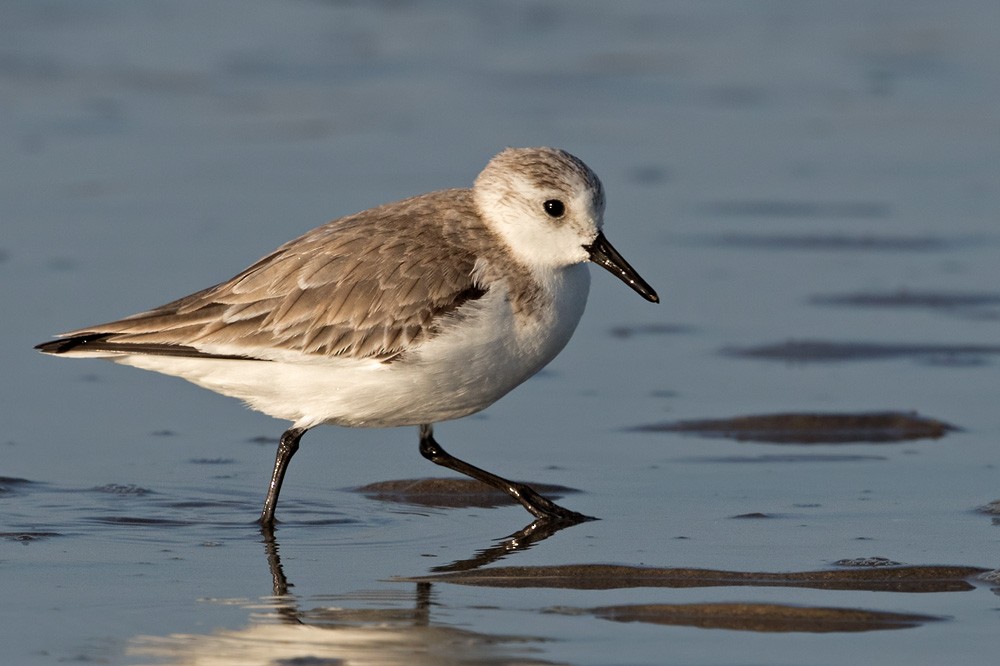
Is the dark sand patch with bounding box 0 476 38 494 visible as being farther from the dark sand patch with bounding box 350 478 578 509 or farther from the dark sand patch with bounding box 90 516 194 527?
the dark sand patch with bounding box 350 478 578 509

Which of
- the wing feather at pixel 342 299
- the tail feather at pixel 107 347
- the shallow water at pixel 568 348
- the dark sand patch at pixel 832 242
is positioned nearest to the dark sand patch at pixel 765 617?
the shallow water at pixel 568 348

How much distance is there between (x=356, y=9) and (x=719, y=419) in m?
11.1

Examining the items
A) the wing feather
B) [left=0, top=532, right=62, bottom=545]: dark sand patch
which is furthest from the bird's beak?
[left=0, top=532, right=62, bottom=545]: dark sand patch

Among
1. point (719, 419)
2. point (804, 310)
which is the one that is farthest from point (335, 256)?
point (804, 310)

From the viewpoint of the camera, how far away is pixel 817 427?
8.57m

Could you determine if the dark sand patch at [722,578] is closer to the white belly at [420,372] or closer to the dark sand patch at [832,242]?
the white belly at [420,372]

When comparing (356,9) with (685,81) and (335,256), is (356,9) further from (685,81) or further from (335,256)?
(335,256)

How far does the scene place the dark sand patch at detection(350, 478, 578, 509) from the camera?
767 centimetres

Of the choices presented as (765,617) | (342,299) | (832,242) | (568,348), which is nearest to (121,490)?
(342,299)

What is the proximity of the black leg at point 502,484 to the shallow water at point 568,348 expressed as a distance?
0.27 ft

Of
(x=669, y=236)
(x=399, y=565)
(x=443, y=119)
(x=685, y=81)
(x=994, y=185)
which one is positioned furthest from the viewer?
(x=685, y=81)

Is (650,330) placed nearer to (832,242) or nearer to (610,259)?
(832,242)

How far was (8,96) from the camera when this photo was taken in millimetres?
14797

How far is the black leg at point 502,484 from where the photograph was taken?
23.8ft
